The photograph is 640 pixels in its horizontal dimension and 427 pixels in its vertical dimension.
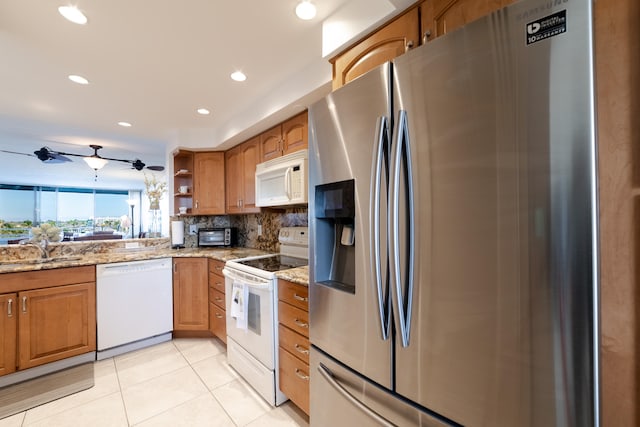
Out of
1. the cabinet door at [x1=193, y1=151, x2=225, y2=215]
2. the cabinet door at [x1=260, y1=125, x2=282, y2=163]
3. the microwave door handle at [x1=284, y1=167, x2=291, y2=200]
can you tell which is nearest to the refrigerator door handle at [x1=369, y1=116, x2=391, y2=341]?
the microwave door handle at [x1=284, y1=167, x2=291, y2=200]

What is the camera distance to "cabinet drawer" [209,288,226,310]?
260 centimetres

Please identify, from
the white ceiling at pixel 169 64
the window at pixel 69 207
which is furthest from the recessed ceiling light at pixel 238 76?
the window at pixel 69 207

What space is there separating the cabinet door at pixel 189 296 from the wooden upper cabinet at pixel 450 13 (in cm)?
276

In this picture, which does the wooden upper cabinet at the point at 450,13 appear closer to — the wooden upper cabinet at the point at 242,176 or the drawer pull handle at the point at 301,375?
the drawer pull handle at the point at 301,375

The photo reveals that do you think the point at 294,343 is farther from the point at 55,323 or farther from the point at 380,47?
the point at 55,323

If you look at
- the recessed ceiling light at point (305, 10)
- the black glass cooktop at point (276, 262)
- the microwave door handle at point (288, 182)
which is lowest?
the black glass cooktop at point (276, 262)

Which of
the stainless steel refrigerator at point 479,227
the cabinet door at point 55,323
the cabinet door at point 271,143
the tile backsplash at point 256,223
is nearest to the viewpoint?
the stainless steel refrigerator at point 479,227

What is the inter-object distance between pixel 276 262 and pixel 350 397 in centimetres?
134

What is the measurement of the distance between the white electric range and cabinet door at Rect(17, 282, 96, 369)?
51.0 inches

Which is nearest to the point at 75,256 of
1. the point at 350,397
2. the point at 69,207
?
the point at 350,397

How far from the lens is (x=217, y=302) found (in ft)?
8.78

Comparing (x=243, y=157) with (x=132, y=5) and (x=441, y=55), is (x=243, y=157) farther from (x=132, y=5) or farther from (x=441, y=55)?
(x=441, y=55)

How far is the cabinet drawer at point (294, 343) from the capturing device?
158cm

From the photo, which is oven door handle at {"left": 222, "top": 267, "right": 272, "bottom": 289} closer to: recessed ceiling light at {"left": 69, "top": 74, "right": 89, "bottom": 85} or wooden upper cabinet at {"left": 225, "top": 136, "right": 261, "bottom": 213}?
wooden upper cabinet at {"left": 225, "top": 136, "right": 261, "bottom": 213}
